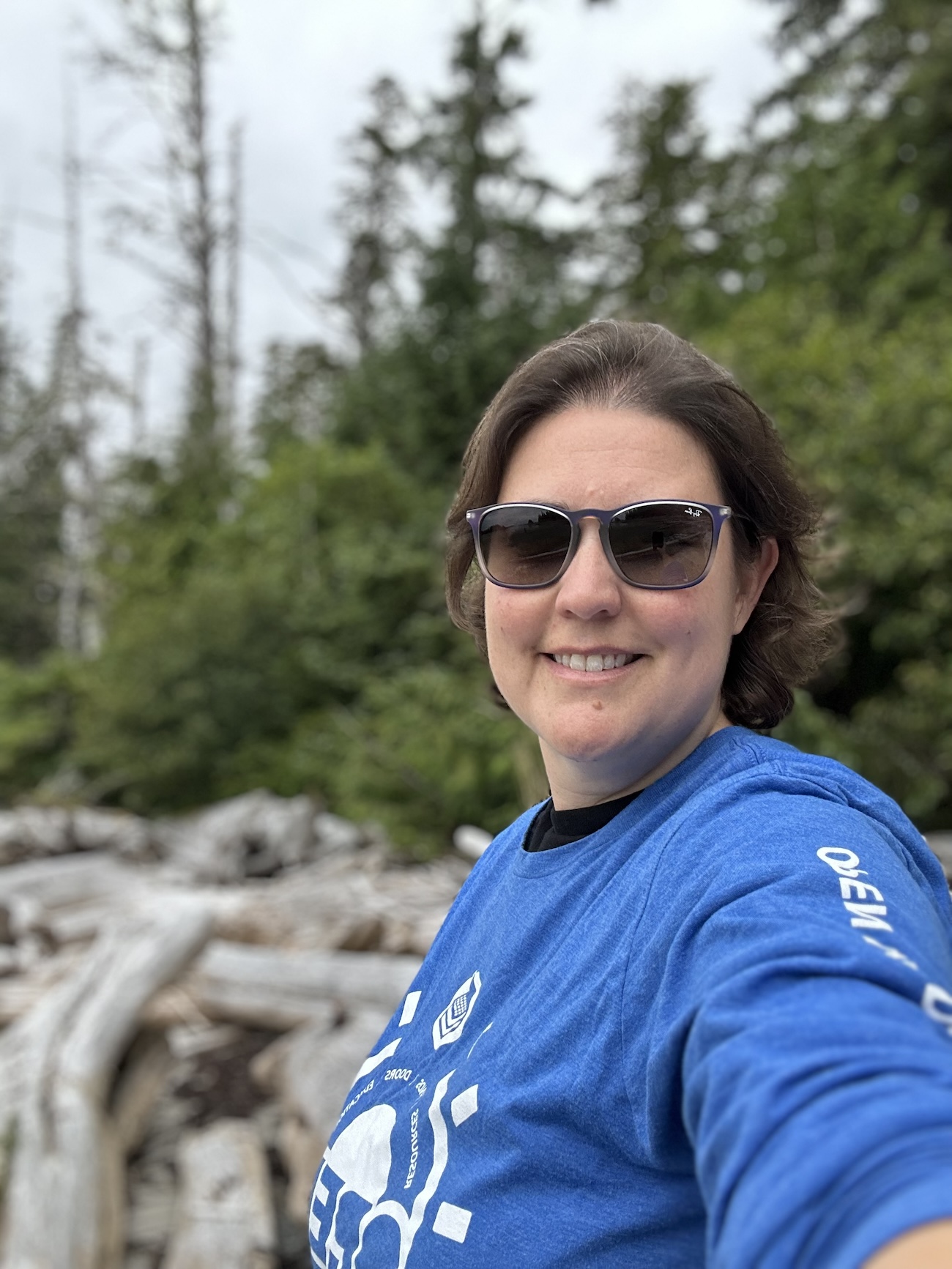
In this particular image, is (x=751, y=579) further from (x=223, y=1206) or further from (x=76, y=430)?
(x=76, y=430)

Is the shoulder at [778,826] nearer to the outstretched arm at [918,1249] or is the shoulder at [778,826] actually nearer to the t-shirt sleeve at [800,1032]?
the t-shirt sleeve at [800,1032]

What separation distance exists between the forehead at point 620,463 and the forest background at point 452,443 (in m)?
4.58

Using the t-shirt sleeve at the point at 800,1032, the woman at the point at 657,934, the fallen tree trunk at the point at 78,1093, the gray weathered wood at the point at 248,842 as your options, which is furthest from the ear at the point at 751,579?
the gray weathered wood at the point at 248,842

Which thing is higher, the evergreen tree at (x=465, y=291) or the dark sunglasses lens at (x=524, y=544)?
the evergreen tree at (x=465, y=291)

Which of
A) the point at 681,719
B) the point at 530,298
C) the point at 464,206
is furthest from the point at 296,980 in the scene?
the point at 464,206

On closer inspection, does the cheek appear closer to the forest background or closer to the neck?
the neck

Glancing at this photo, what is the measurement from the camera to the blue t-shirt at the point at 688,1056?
0.66 metres

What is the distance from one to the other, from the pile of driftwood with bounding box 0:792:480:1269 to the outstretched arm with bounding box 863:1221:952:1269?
3.50 metres

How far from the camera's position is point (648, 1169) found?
90 cm

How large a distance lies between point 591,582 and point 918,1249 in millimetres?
764

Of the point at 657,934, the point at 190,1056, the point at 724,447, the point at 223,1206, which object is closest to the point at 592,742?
the point at 657,934

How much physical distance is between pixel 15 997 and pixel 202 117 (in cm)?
1832

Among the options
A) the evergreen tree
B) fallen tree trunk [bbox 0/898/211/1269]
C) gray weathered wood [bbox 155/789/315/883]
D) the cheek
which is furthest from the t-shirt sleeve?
the evergreen tree

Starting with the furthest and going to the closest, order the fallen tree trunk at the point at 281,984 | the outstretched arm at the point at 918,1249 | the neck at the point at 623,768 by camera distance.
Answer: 1. the fallen tree trunk at the point at 281,984
2. the neck at the point at 623,768
3. the outstretched arm at the point at 918,1249
